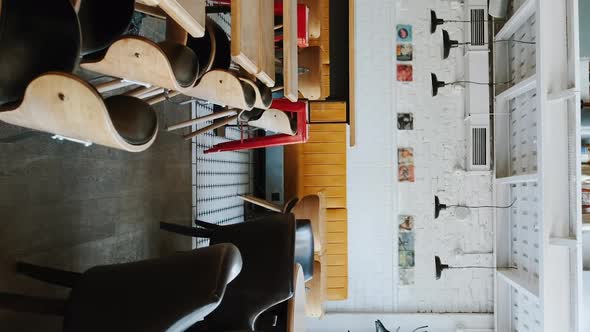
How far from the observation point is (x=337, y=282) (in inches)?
156

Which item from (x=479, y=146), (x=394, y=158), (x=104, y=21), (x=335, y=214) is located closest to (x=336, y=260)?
(x=335, y=214)

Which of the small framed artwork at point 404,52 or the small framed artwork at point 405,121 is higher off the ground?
the small framed artwork at point 404,52

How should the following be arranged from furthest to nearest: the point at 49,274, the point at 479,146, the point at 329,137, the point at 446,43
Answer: the point at 479,146 → the point at 446,43 → the point at 329,137 → the point at 49,274

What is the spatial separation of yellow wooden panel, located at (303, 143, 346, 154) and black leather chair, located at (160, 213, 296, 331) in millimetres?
1534

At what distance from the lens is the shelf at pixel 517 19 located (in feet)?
13.1

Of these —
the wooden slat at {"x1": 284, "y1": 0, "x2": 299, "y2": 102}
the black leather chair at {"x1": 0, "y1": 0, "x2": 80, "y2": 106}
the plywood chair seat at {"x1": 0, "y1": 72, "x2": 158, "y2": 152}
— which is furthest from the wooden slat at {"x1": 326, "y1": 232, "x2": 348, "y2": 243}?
the black leather chair at {"x1": 0, "y1": 0, "x2": 80, "y2": 106}

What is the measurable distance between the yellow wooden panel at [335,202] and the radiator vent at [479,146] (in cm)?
166

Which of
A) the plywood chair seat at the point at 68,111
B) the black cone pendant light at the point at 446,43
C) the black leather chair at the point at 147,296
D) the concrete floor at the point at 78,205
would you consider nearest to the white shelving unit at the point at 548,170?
the black cone pendant light at the point at 446,43

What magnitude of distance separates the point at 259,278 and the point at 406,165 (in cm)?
312

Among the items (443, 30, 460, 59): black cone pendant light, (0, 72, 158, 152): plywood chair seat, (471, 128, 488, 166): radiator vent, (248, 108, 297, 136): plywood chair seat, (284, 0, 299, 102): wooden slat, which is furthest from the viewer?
(471, 128, 488, 166): radiator vent

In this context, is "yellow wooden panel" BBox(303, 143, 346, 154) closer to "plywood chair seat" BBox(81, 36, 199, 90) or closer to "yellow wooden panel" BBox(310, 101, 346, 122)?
"yellow wooden panel" BBox(310, 101, 346, 122)

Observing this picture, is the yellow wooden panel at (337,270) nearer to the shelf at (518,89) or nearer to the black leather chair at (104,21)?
the shelf at (518,89)

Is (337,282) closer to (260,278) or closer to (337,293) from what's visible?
(337,293)

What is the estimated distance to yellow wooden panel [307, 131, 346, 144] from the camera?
366cm
